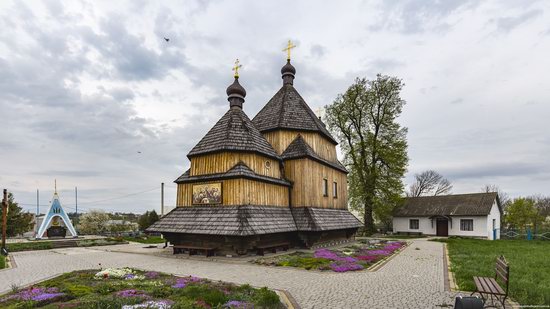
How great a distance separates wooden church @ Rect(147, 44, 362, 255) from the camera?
1620 centimetres

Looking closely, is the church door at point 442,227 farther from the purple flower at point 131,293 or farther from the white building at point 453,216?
the purple flower at point 131,293

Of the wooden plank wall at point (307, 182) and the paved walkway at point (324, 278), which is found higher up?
the wooden plank wall at point (307, 182)

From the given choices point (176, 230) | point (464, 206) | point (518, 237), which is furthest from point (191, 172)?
point (518, 237)

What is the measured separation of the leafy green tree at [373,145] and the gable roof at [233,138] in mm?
18250

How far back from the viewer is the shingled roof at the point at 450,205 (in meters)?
33.7

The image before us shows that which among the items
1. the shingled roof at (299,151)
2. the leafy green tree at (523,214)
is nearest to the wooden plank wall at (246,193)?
the shingled roof at (299,151)

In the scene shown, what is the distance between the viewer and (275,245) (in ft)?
56.6

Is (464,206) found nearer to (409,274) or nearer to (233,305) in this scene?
(409,274)

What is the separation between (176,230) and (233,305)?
10691 millimetres

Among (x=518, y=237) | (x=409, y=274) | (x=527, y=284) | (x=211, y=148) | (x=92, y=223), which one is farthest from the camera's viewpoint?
(x=92, y=223)

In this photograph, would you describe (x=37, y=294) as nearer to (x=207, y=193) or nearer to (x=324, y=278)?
(x=324, y=278)

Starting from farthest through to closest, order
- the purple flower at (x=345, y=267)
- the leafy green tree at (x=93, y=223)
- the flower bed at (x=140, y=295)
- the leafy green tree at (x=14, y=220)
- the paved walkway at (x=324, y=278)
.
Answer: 1. the leafy green tree at (x=93, y=223)
2. the leafy green tree at (x=14, y=220)
3. the purple flower at (x=345, y=267)
4. the paved walkway at (x=324, y=278)
5. the flower bed at (x=140, y=295)

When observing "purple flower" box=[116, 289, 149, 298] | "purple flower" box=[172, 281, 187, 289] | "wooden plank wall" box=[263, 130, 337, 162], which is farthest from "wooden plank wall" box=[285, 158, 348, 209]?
"purple flower" box=[116, 289, 149, 298]

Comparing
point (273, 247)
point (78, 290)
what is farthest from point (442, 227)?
point (78, 290)
